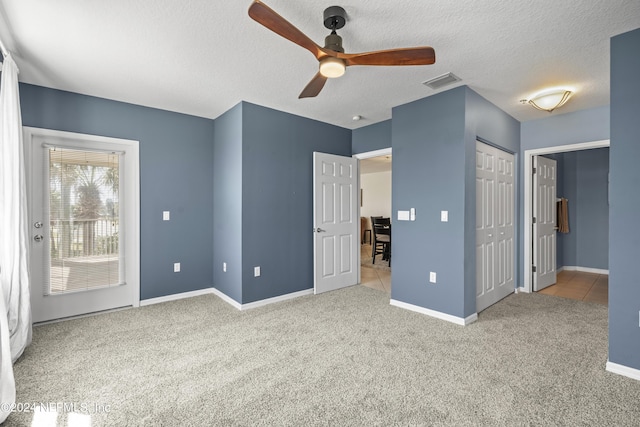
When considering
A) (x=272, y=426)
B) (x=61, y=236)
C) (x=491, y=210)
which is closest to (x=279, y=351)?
(x=272, y=426)

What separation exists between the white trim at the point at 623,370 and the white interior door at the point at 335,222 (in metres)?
2.88

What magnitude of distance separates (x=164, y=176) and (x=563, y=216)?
6.46 metres

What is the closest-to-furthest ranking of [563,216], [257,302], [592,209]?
[257,302], [563,216], [592,209]

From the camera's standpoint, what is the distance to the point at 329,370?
224 centimetres

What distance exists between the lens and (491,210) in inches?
146

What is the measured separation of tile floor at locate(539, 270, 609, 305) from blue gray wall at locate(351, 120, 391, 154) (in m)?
3.04

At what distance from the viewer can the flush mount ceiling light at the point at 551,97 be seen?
10.4 ft

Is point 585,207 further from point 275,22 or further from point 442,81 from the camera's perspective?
point 275,22

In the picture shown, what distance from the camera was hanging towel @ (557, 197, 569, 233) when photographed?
5398mm

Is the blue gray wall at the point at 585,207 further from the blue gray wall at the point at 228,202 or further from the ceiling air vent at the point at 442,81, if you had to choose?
the blue gray wall at the point at 228,202

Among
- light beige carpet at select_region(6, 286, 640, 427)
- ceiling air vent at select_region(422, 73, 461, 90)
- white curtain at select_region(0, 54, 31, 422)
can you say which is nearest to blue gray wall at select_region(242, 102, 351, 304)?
light beige carpet at select_region(6, 286, 640, 427)

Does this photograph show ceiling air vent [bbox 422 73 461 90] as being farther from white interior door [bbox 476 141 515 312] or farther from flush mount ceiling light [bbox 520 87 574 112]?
flush mount ceiling light [bbox 520 87 574 112]

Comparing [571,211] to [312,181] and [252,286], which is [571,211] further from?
[252,286]

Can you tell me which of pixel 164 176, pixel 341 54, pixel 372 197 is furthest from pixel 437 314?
pixel 372 197
